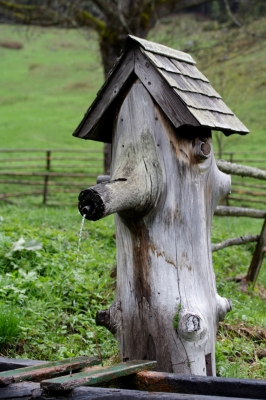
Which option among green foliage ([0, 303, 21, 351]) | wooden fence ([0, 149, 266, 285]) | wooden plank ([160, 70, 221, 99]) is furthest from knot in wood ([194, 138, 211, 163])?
wooden fence ([0, 149, 266, 285])

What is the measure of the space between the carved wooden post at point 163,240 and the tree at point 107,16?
7.48 m

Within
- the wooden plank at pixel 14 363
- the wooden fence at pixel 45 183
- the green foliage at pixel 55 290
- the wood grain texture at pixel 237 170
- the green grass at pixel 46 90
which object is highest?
the green grass at pixel 46 90

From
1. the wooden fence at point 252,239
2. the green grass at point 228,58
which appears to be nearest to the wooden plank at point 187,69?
the wooden fence at point 252,239

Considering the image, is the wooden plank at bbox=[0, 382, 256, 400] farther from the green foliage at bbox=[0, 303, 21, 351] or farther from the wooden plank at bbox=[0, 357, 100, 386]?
the green foliage at bbox=[0, 303, 21, 351]

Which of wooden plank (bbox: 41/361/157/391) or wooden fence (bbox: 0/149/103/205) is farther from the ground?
wooden fence (bbox: 0/149/103/205)

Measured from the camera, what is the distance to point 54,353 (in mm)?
3891

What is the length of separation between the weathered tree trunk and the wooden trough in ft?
0.85

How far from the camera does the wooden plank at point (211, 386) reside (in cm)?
241

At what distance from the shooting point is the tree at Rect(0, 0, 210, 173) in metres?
10.6

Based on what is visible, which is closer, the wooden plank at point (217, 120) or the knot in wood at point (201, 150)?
the wooden plank at point (217, 120)

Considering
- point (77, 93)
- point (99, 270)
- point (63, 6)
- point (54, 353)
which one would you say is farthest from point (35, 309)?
point (77, 93)

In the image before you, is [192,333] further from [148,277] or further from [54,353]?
[54,353]

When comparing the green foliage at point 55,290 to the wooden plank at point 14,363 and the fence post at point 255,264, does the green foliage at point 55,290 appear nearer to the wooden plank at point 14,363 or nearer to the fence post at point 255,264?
the wooden plank at point 14,363

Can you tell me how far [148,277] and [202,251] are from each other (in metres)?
0.33
